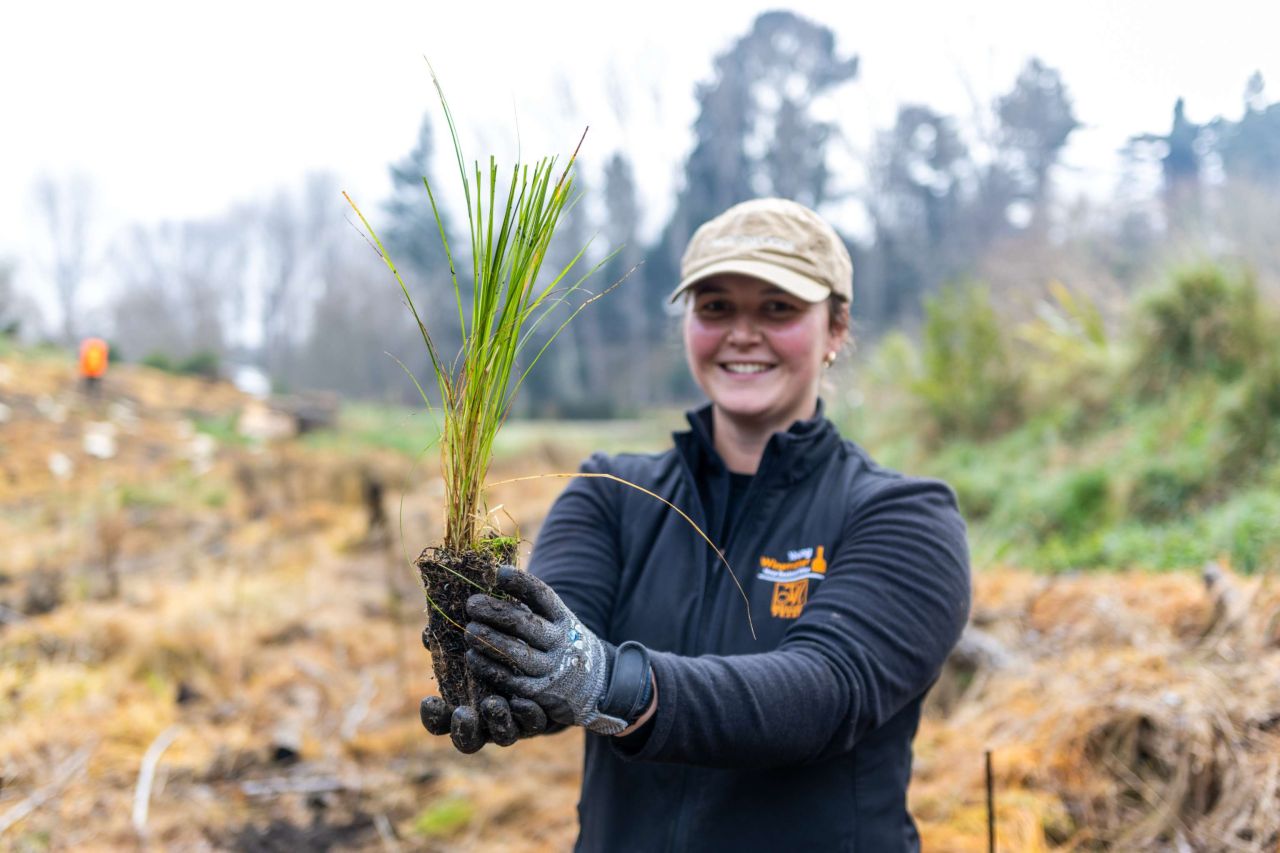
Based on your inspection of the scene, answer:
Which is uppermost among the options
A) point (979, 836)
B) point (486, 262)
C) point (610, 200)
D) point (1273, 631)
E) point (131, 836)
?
point (610, 200)

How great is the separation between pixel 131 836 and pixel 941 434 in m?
7.89

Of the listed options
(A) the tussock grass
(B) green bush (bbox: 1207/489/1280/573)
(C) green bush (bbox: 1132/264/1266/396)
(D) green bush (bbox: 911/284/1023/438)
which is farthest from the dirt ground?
(D) green bush (bbox: 911/284/1023/438)

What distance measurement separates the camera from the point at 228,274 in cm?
2423

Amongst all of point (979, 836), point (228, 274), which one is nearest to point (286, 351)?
point (228, 274)

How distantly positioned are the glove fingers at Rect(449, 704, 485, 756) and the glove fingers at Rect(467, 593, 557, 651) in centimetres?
12

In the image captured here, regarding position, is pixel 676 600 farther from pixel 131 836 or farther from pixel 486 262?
pixel 131 836

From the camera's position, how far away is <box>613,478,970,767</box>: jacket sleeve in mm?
1195

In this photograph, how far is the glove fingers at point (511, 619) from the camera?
112 cm

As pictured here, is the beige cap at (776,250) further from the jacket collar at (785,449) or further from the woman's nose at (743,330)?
the jacket collar at (785,449)

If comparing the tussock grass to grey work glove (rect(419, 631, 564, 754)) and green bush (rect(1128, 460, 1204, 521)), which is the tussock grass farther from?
green bush (rect(1128, 460, 1204, 521))

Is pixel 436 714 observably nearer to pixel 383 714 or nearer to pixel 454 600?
pixel 454 600

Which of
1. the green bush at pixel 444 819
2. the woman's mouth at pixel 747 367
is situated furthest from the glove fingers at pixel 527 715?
A: the green bush at pixel 444 819

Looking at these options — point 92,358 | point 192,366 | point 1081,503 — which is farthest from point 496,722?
point 192,366

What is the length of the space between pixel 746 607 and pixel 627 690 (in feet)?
1.33
